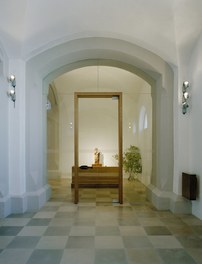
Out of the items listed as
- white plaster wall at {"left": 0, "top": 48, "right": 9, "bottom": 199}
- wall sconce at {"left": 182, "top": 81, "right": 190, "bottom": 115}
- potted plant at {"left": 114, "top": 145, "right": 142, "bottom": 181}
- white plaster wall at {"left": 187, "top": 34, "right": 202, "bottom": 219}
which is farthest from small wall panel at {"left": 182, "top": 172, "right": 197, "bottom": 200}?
potted plant at {"left": 114, "top": 145, "right": 142, "bottom": 181}

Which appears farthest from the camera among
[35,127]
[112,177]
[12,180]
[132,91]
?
[132,91]

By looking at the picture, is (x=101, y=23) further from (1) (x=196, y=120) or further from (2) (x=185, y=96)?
(1) (x=196, y=120)

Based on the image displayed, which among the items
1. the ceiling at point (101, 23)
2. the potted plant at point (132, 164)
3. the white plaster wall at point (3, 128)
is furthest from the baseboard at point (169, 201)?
the white plaster wall at point (3, 128)

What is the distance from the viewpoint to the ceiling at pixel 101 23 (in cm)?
489

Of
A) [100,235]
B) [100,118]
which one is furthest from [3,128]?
[100,118]

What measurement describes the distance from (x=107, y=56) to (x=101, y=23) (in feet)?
4.02

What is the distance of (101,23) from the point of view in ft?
18.1

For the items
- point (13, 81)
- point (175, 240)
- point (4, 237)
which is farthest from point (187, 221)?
point (13, 81)

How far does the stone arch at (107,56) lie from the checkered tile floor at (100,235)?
2.53 feet

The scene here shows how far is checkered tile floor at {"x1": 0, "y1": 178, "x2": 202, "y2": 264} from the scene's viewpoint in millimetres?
3600

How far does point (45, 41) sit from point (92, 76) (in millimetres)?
3154

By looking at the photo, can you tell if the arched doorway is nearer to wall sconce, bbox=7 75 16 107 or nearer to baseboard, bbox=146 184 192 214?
baseboard, bbox=146 184 192 214

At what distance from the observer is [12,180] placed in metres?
5.79

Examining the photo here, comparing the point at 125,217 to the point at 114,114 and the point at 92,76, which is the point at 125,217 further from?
the point at 92,76
